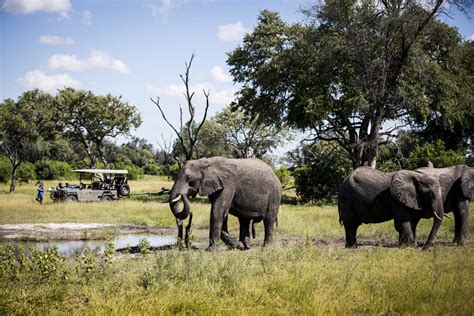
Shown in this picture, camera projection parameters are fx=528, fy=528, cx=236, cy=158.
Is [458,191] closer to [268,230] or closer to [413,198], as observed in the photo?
[413,198]

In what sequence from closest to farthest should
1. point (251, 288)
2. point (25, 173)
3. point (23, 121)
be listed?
point (251, 288) → point (23, 121) → point (25, 173)

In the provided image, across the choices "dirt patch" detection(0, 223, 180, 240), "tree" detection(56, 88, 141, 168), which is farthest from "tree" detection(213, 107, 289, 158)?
"dirt patch" detection(0, 223, 180, 240)

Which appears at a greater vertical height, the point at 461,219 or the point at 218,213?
the point at 461,219

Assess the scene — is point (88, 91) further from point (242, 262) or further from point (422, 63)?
point (242, 262)

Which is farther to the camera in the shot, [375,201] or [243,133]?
[243,133]

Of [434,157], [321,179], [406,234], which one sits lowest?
[406,234]

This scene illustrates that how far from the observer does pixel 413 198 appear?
14.4 meters

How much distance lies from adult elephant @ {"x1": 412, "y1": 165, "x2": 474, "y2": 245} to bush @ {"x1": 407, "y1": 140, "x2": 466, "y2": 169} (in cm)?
1844

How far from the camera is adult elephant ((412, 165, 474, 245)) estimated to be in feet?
50.2

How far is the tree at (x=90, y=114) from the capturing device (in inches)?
1934

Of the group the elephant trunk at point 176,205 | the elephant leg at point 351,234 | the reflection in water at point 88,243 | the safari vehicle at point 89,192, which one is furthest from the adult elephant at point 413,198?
the safari vehicle at point 89,192

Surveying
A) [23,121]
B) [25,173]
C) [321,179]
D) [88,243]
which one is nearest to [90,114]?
[23,121]

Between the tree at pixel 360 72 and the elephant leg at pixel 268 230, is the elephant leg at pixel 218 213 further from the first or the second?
the tree at pixel 360 72

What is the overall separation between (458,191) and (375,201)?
8.68 ft
